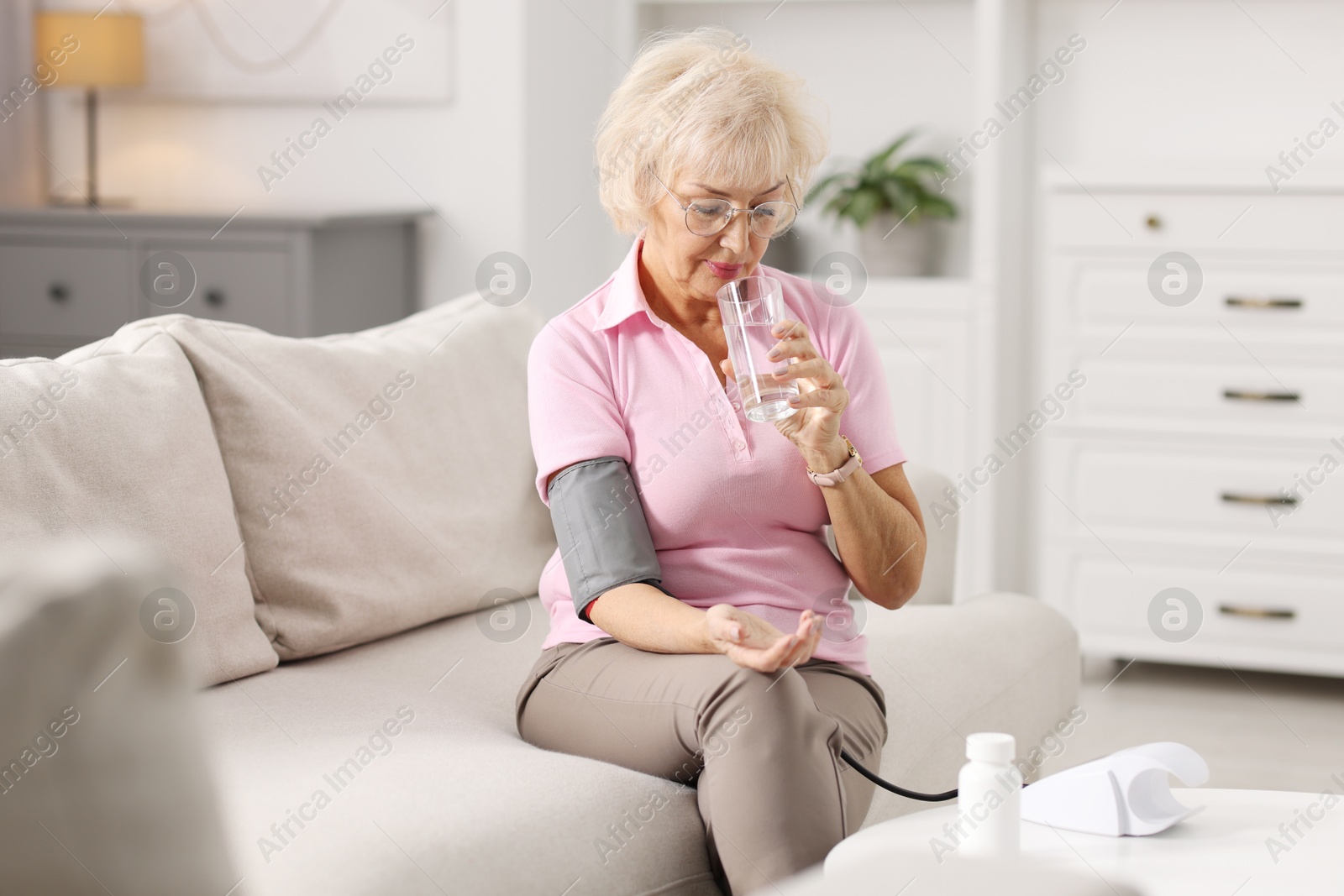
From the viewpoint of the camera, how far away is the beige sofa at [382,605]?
131cm

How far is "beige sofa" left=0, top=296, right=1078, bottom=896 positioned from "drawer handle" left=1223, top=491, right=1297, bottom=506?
1102 mm

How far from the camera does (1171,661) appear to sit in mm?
3248

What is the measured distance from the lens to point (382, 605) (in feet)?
6.03

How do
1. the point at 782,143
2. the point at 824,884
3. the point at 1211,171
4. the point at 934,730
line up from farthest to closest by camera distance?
1. the point at 1211,171
2. the point at 934,730
3. the point at 782,143
4. the point at 824,884

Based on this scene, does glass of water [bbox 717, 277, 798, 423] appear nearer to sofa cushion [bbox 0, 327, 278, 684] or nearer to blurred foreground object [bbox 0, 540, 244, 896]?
sofa cushion [bbox 0, 327, 278, 684]

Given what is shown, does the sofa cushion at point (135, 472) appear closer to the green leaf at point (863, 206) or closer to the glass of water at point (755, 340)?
the glass of water at point (755, 340)

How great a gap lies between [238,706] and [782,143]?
878mm

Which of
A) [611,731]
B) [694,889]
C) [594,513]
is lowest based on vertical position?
[694,889]

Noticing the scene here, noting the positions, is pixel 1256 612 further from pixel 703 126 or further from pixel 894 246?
pixel 703 126

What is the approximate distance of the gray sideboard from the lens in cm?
319

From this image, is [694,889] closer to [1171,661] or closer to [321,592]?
[321,592]

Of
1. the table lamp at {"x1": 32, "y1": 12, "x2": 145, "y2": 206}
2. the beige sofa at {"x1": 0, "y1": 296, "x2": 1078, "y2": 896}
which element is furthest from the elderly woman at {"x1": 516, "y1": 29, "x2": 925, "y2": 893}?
the table lamp at {"x1": 32, "y1": 12, "x2": 145, "y2": 206}

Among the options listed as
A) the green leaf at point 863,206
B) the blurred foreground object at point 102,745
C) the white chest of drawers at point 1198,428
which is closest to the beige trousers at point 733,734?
the blurred foreground object at point 102,745

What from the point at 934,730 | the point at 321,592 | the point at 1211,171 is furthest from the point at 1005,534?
the point at 321,592
